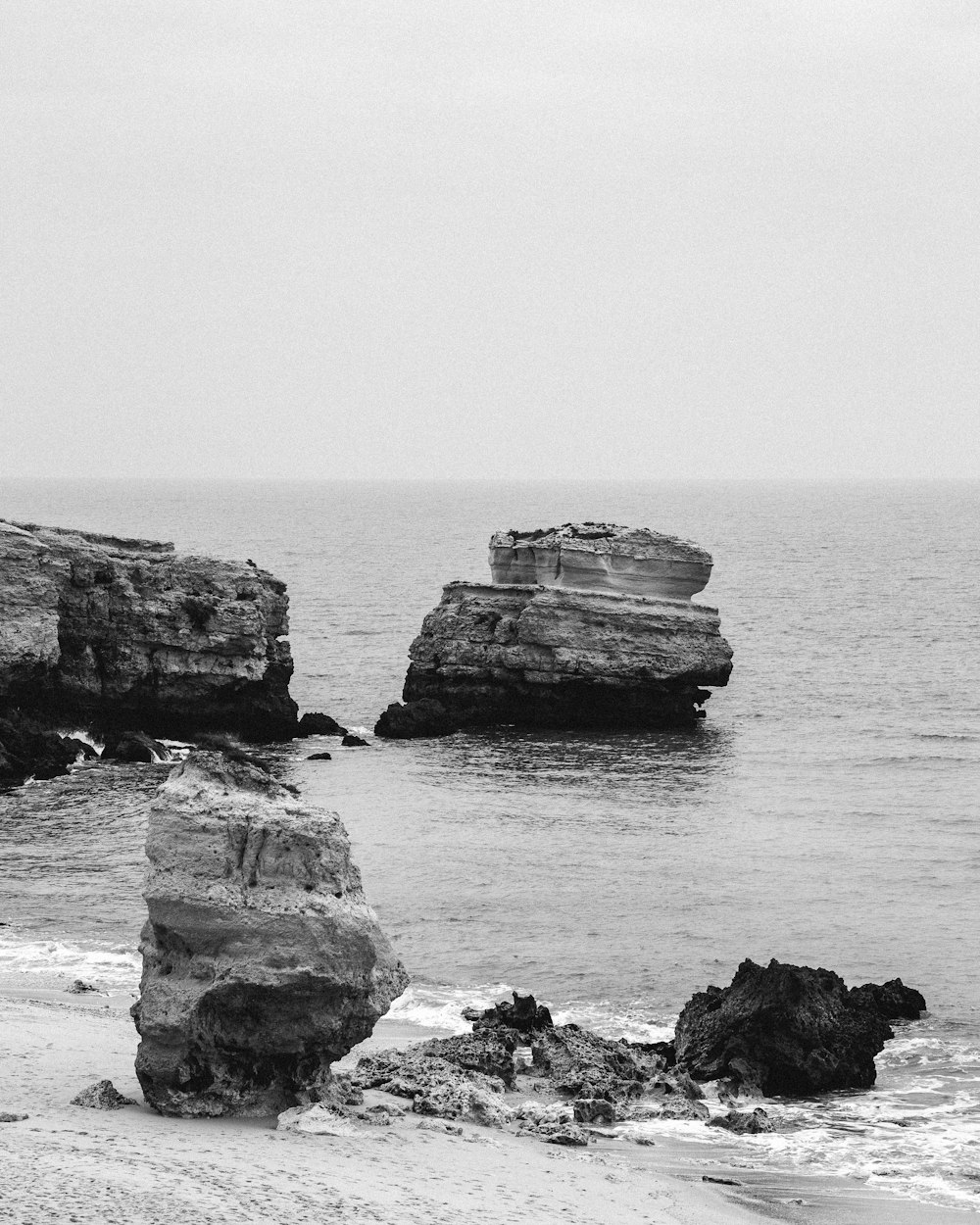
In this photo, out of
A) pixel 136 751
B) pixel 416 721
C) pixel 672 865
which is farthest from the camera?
pixel 416 721

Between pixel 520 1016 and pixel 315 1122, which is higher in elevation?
pixel 315 1122

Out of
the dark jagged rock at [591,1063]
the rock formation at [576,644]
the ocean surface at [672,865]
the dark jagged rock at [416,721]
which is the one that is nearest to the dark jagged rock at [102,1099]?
the dark jagged rock at [591,1063]

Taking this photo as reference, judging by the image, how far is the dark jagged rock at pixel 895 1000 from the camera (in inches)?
1100

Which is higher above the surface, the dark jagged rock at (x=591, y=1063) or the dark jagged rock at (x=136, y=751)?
the dark jagged rock at (x=591, y=1063)

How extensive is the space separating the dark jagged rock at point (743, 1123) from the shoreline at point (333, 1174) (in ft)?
2.71

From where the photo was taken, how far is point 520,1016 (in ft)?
88.0

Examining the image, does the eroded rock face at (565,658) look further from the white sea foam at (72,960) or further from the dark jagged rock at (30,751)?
the white sea foam at (72,960)

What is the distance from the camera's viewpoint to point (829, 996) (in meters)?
25.8

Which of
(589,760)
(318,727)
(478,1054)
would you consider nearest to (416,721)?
(318,727)

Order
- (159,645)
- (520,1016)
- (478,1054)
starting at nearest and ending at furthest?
(478,1054)
(520,1016)
(159,645)

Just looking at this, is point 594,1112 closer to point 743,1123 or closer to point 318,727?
point 743,1123

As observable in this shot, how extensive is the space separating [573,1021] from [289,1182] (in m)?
11.5

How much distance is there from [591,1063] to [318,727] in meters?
33.6

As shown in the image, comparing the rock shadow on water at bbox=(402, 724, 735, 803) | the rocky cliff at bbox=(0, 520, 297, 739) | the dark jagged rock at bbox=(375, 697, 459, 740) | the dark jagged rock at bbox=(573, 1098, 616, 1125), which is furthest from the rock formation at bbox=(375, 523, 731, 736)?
the dark jagged rock at bbox=(573, 1098, 616, 1125)
